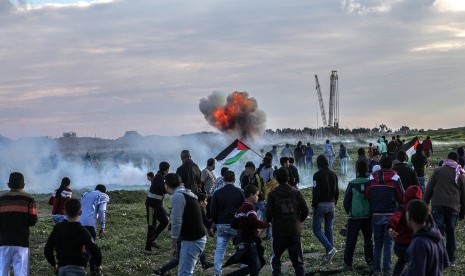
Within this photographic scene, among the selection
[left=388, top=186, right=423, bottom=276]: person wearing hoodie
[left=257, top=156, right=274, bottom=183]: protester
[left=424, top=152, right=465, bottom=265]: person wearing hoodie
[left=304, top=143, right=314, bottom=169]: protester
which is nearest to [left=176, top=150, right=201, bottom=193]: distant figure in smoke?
[left=257, top=156, right=274, bottom=183]: protester

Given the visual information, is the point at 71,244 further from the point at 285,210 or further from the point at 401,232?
the point at 401,232

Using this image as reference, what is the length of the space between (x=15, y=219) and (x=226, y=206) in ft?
13.1

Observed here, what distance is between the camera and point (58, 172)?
73625 mm

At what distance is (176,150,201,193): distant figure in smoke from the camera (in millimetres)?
17500

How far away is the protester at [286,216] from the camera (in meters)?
11.9

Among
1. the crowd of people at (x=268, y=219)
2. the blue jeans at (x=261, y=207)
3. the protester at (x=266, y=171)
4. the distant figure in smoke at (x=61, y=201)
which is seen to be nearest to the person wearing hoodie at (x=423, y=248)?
the crowd of people at (x=268, y=219)

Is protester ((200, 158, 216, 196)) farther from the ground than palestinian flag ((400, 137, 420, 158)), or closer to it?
closer to it

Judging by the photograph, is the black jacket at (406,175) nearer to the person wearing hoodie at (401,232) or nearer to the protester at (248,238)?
the person wearing hoodie at (401,232)

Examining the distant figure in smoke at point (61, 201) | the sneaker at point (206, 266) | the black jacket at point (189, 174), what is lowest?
the sneaker at point (206, 266)

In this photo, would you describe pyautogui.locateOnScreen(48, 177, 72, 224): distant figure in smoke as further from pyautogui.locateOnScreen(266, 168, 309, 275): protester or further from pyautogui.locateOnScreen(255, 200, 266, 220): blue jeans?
pyautogui.locateOnScreen(266, 168, 309, 275): protester

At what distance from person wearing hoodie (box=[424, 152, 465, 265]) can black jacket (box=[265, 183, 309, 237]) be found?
3233 millimetres

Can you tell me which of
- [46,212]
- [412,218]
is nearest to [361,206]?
[412,218]

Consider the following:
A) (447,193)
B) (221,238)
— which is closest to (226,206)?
(221,238)

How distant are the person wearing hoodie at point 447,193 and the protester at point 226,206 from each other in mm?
3880
